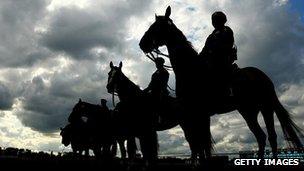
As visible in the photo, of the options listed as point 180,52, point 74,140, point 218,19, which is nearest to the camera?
point 180,52

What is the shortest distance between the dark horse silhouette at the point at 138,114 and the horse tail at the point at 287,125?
3.88 meters

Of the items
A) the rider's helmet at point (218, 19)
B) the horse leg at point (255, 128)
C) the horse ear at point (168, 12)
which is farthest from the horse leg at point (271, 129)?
the horse ear at point (168, 12)

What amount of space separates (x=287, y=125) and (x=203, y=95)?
10.2 ft

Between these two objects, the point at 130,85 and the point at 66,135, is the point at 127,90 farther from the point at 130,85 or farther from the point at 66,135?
the point at 66,135

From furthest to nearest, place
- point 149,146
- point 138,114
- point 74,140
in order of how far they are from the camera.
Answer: point 74,140 → point 138,114 → point 149,146

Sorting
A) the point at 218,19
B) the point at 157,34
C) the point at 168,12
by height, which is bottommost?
the point at 157,34

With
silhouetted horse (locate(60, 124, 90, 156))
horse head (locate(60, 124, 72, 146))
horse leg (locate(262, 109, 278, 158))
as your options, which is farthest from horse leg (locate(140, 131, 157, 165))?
horse head (locate(60, 124, 72, 146))

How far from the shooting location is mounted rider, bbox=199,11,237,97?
30.2ft

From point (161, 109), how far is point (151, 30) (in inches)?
218

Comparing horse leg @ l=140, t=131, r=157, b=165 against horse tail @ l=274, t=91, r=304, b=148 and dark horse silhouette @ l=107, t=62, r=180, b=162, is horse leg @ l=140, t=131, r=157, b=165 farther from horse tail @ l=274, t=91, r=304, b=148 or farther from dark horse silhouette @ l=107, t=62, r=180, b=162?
horse tail @ l=274, t=91, r=304, b=148

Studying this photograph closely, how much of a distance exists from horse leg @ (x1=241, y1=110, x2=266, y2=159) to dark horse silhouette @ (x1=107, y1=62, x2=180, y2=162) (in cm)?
352

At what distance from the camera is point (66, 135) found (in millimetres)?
32031

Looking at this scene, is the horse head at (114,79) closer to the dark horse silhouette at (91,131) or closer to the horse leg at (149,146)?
the horse leg at (149,146)

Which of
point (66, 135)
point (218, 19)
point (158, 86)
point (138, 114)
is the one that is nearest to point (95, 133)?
point (138, 114)
